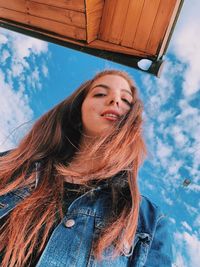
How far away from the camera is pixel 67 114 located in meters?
1.99

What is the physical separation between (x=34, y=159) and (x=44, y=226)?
0.47 meters

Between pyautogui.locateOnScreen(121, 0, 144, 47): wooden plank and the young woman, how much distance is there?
1256mm

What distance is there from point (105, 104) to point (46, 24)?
5.80 feet

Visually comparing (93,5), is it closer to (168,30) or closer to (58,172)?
(168,30)

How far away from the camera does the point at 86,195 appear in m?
1.39

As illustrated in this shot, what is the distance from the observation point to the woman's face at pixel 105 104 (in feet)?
5.30

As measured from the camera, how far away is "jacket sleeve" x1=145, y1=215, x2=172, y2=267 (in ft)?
4.24

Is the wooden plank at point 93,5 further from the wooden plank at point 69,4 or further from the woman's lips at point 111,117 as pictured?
the woman's lips at point 111,117

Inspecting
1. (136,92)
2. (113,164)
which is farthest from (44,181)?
(136,92)

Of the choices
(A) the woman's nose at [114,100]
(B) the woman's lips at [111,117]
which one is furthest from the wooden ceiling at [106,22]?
(B) the woman's lips at [111,117]

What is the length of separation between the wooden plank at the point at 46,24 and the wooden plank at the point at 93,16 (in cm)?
7

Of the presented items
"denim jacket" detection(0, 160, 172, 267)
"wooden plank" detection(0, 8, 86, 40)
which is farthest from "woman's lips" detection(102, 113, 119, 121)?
"wooden plank" detection(0, 8, 86, 40)

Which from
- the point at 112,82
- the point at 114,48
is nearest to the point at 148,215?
the point at 112,82

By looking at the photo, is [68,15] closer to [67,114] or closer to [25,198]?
[67,114]
